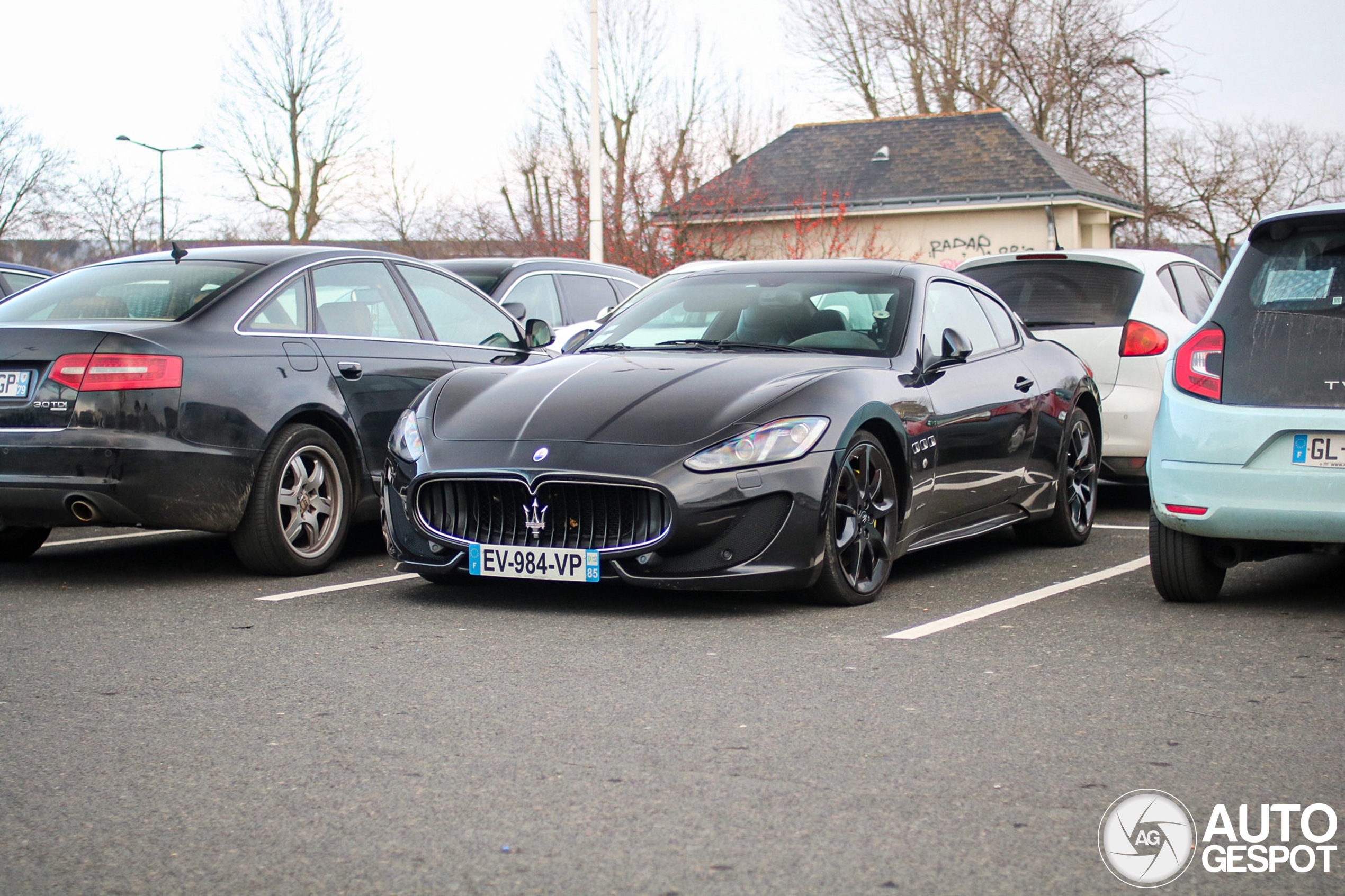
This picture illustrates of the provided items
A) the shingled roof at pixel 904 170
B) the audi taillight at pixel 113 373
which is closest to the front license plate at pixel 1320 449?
the audi taillight at pixel 113 373

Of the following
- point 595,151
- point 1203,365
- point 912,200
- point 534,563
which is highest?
point 912,200

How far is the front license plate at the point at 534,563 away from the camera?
5699 mm

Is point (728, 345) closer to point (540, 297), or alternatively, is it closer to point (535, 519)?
point (535, 519)

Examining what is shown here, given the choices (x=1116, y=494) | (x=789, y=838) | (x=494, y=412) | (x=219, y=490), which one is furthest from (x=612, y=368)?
(x=1116, y=494)

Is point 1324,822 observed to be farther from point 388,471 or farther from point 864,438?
point 388,471

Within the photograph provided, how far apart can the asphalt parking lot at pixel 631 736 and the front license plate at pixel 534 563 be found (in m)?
0.18

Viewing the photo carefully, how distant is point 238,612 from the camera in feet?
19.5

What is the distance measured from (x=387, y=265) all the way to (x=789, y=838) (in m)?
5.51

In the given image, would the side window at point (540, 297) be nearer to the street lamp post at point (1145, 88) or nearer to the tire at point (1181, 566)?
the tire at point (1181, 566)

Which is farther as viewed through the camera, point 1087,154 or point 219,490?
point 1087,154

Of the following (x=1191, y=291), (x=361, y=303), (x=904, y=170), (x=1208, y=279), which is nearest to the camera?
(x=361, y=303)

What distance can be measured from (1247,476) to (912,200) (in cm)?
3436

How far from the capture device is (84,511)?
6.34 meters

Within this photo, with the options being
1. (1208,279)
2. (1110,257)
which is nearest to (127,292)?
(1110,257)
